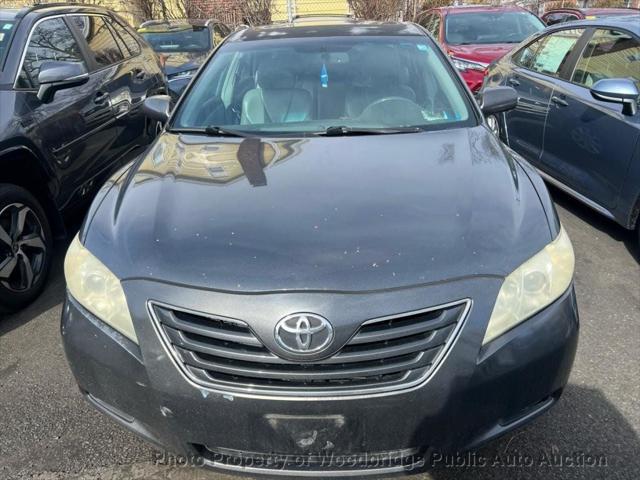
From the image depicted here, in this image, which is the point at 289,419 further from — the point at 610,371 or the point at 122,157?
the point at 122,157

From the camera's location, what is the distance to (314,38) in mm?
3281

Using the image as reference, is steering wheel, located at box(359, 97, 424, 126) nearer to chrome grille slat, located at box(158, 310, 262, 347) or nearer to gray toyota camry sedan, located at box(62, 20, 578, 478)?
gray toyota camry sedan, located at box(62, 20, 578, 478)

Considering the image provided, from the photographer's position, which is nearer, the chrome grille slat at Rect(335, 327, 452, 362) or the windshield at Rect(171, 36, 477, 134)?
the chrome grille slat at Rect(335, 327, 452, 362)

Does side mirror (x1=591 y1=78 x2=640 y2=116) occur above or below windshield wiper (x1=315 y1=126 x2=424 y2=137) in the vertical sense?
below

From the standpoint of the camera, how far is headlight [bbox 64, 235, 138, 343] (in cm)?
175

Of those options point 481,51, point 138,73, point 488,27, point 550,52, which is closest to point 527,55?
point 550,52

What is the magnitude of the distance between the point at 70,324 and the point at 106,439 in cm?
71

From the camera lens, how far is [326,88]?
3.03m

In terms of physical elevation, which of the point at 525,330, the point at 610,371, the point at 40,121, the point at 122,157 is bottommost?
the point at 610,371

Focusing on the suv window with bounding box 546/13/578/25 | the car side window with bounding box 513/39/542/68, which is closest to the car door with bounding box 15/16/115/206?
the car side window with bounding box 513/39/542/68

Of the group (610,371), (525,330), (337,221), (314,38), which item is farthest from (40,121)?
(610,371)

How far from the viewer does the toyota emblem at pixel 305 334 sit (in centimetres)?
158

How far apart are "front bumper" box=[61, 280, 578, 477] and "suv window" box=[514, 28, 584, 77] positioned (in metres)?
3.60

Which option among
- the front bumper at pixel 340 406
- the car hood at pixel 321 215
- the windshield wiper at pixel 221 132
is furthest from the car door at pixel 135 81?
the front bumper at pixel 340 406
